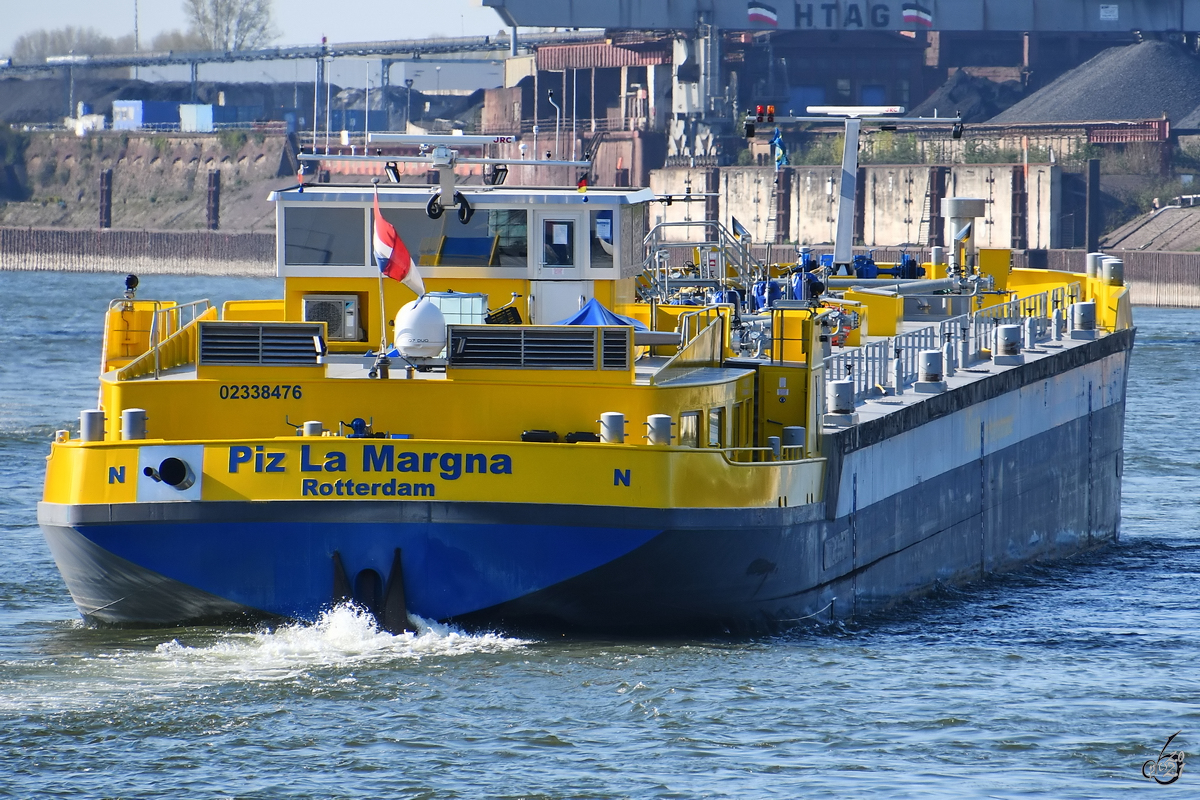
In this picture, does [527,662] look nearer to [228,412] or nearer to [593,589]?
[593,589]

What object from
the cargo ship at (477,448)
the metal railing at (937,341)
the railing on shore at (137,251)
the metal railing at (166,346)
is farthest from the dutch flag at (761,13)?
the metal railing at (166,346)

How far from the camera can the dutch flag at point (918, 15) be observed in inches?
4449

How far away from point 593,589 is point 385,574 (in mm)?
1808

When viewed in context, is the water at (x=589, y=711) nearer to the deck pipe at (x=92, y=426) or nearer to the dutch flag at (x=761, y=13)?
the deck pipe at (x=92, y=426)

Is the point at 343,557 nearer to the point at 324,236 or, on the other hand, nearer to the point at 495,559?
the point at 495,559

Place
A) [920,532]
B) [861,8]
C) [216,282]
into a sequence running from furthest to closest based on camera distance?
1. [216,282]
2. [861,8]
3. [920,532]

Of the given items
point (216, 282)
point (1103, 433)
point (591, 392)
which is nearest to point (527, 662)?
point (591, 392)

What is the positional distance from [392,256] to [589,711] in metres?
4.68

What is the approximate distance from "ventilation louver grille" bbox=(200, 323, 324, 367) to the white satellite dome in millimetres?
759

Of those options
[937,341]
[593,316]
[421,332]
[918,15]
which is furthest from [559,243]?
[918,15]

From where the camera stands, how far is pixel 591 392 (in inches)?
677

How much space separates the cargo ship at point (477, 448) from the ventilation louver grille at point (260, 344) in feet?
0.07
